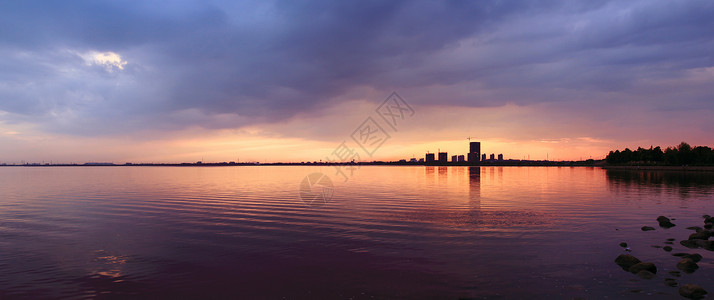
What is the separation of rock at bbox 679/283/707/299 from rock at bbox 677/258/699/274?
139 inches

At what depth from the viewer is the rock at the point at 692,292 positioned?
1323cm

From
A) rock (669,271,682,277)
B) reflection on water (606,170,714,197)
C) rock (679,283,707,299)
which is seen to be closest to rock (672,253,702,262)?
rock (669,271,682,277)

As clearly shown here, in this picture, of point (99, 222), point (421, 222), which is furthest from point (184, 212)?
point (421, 222)

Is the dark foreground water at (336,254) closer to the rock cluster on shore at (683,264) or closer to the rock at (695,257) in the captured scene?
the rock cluster on shore at (683,264)

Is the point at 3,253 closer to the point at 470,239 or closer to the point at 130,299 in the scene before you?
the point at 130,299

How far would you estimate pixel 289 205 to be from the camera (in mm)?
40562

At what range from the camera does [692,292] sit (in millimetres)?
13289

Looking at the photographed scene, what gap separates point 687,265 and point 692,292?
4446mm

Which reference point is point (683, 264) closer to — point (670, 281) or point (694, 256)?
point (694, 256)

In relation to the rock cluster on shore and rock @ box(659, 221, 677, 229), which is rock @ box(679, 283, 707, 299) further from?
rock @ box(659, 221, 677, 229)

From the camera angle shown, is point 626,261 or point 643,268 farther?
point 626,261

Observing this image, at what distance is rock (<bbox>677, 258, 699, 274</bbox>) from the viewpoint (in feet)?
53.9

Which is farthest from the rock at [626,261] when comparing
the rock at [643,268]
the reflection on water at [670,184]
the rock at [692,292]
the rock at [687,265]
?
the reflection on water at [670,184]

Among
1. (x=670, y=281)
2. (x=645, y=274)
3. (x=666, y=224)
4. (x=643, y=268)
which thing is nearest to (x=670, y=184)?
(x=666, y=224)
